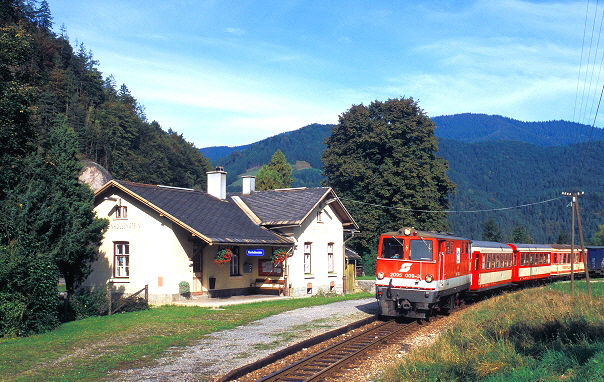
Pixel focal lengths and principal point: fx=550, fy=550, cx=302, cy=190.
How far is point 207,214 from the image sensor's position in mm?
25641

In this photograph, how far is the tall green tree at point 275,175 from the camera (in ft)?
209

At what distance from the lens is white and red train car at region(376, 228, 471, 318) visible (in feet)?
55.2

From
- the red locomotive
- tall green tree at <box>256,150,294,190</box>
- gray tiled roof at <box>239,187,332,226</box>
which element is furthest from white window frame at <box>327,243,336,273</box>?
tall green tree at <box>256,150,294,190</box>

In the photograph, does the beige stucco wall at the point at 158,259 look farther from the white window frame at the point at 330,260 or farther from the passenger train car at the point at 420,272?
the passenger train car at the point at 420,272

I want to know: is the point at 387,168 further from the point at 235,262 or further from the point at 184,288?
the point at 184,288

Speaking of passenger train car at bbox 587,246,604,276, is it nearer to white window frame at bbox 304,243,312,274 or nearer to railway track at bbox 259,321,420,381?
white window frame at bbox 304,243,312,274

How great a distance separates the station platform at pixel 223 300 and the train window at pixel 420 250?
8.50m

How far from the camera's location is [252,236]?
83.1 ft

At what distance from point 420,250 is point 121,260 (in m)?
14.0

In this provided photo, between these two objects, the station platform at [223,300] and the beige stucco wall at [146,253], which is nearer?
the station platform at [223,300]

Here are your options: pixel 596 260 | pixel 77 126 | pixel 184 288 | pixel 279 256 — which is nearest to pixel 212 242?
pixel 184 288

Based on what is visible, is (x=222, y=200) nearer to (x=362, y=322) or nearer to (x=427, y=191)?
(x=362, y=322)

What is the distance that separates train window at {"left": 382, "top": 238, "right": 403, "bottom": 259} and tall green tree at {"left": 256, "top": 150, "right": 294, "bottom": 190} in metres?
45.3

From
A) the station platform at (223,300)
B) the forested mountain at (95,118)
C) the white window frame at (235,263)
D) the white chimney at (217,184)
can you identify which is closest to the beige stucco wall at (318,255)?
the station platform at (223,300)
